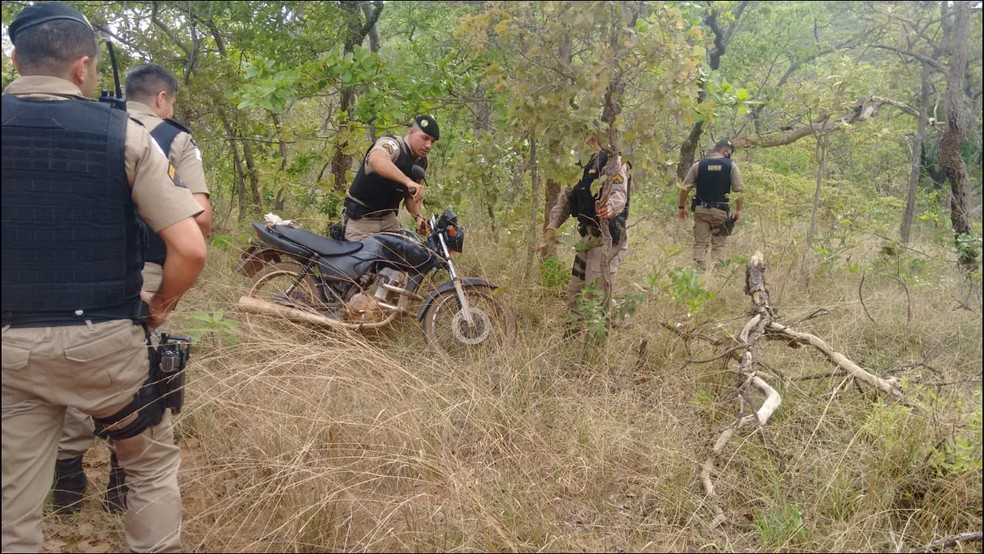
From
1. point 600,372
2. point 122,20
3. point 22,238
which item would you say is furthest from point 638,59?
point 122,20

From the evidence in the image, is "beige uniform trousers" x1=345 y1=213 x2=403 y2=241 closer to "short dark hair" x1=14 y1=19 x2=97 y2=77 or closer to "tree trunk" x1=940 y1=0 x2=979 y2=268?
A: "short dark hair" x1=14 y1=19 x2=97 y2=77

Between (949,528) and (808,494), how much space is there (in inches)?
21.8

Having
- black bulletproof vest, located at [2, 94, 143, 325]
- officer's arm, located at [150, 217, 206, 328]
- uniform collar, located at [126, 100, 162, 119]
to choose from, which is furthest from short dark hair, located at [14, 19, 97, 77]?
uniform collar, located at [126, 100, 162, 119]

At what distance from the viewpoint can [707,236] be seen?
8227mm

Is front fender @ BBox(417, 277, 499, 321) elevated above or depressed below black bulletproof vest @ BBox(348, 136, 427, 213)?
below

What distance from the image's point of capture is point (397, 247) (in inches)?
189

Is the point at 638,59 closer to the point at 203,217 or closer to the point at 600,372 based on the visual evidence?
the point at 600,372

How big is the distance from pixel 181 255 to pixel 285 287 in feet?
9.36

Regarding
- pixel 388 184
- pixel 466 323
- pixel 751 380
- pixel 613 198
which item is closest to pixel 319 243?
pixel 388 184

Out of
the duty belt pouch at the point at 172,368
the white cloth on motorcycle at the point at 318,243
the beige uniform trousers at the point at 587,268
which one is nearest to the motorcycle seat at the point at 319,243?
the white cloth on motorcycle at the point at 318,243

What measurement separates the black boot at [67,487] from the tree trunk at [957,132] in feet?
24.3

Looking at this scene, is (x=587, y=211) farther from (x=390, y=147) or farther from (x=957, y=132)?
(x=957, y=132)

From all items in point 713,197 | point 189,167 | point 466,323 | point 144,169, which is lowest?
point 466,323

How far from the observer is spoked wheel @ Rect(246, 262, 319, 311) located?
4633 millimetres
